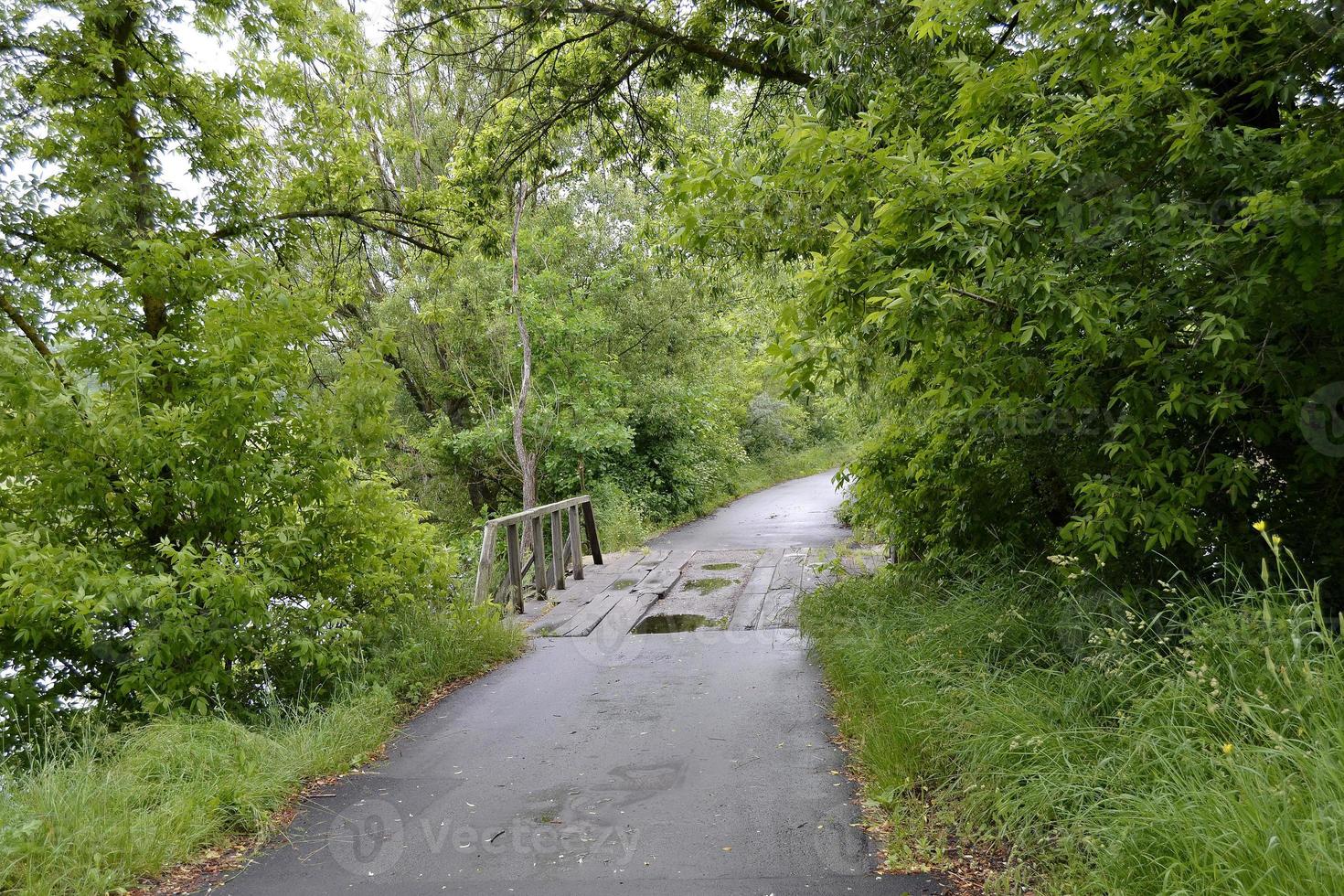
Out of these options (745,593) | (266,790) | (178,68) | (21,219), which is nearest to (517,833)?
(266,790)

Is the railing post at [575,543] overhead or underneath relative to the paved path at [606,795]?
overhead

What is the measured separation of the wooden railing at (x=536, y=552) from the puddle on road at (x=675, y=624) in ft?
5.20

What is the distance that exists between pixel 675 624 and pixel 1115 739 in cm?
624

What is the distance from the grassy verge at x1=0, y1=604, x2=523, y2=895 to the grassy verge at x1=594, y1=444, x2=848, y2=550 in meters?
10.5

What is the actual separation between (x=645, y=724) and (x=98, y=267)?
24.6 feet

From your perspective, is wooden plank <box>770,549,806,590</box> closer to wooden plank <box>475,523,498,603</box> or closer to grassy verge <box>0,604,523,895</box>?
wooden plank <box>475,523,498,603</box>

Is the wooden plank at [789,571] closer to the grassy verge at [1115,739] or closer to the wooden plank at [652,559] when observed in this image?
the wooden plank at [652,559]

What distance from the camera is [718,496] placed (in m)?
25.1

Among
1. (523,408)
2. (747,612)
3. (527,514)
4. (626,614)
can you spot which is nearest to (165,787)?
(527,514)

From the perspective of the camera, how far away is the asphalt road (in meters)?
16.4

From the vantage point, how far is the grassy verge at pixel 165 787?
12.6 ft

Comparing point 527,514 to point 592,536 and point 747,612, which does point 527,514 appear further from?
point 592,536

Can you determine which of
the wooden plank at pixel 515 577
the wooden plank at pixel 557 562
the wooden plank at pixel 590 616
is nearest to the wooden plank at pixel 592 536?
the wooden plank at pixel 557 562

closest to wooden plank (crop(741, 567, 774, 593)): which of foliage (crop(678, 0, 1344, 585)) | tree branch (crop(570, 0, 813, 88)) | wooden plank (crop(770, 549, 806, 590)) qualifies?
wooden plank (crop(770, 549, 806, 590))
